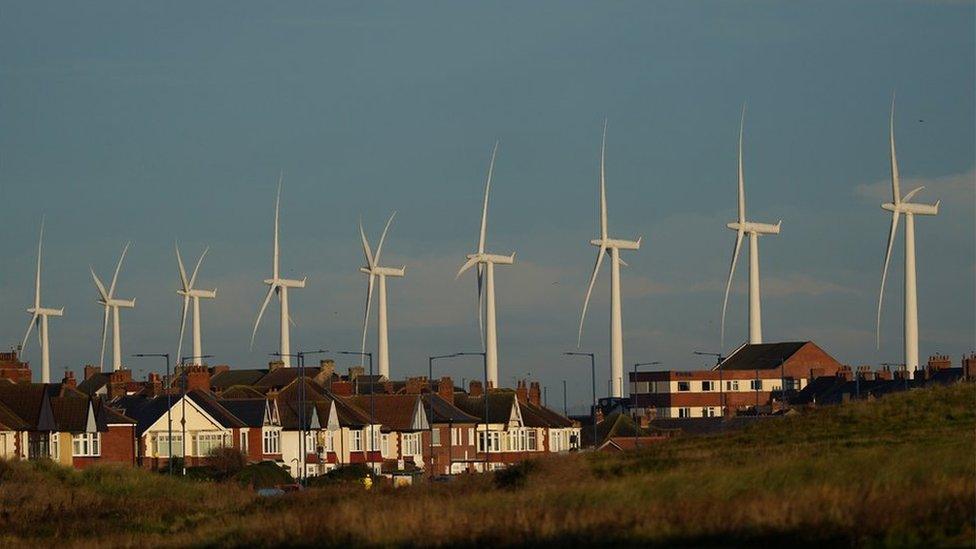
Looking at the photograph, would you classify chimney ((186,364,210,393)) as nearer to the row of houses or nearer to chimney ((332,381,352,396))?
the row of houses

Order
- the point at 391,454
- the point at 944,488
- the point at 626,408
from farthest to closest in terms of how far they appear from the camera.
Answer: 1. the point at 626,408
2. the point at 391,454
3. the point at 944,488

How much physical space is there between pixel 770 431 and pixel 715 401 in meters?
121

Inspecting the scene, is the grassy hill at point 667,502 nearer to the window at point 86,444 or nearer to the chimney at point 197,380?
the window at point 86,444

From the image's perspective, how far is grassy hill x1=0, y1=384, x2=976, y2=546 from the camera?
101ft

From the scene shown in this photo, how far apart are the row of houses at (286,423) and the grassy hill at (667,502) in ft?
90.6

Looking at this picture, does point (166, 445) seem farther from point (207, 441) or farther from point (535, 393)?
point (535, 393)

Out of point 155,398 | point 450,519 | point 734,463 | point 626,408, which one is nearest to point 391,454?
point 155,398

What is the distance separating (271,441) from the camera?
375 feet

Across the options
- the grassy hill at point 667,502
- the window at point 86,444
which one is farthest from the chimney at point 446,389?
the grassy hill at point 667,502

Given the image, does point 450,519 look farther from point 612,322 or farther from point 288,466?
point 612,322

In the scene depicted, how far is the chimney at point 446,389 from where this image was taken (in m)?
138

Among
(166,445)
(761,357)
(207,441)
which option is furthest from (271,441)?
(761,357)

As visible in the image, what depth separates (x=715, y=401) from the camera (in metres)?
178

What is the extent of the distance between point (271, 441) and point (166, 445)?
24.4 ft
